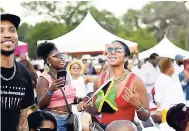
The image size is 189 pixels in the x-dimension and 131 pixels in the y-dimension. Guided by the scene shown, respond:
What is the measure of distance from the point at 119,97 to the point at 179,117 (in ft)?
2.80

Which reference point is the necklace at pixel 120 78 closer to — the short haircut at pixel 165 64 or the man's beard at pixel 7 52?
the man's beard at pixel 7 52

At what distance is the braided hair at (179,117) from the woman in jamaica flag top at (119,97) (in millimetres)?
573

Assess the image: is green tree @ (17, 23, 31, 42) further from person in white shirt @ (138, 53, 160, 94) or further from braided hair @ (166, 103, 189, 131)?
braided hair @ (166, 103, 189, 131)

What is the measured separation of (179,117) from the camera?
Answer: 4430 mm

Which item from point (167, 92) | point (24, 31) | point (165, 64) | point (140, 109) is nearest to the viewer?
point (140, 109)

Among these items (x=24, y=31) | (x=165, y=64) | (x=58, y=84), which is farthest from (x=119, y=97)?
(x=24, y=31)

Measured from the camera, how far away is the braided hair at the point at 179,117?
438cm

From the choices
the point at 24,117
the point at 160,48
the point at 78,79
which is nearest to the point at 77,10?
the point at 160,48

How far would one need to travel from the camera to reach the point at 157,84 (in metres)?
8.53

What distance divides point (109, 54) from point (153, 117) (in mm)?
2391

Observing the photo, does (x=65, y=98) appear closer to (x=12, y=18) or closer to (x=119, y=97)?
(x=119, y=97)

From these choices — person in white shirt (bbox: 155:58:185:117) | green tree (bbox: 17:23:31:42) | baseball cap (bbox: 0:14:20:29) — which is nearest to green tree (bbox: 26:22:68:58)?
green tree (bbox: 17:23:31:42)

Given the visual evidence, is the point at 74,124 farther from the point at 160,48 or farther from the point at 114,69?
the point at 160,48

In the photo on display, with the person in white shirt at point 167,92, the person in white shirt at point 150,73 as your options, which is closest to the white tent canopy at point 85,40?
the person in white shirt at point 150,73
